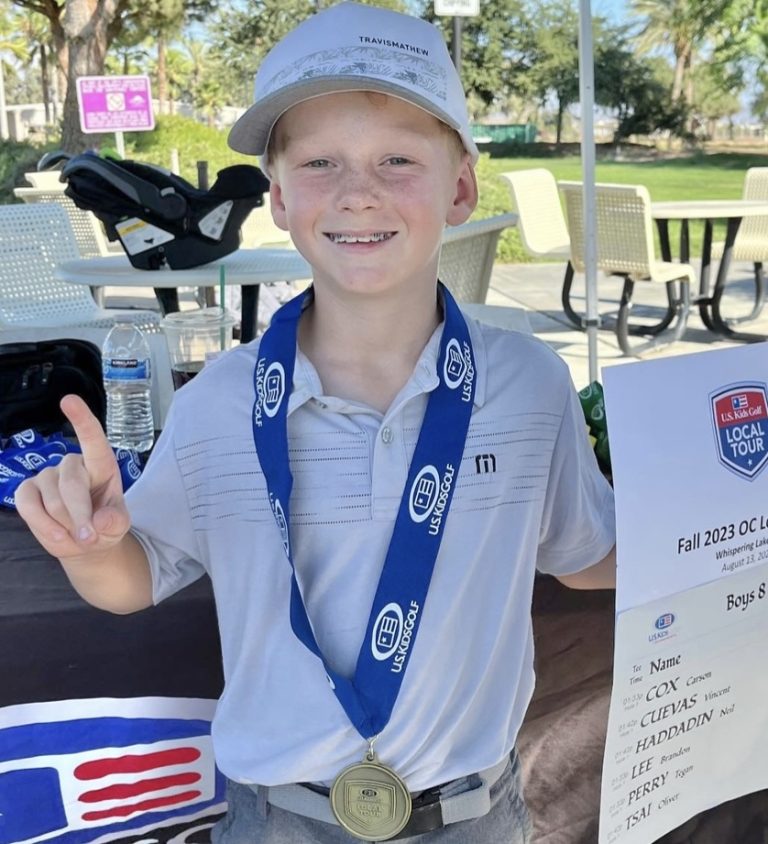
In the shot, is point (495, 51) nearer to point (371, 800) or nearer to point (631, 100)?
point (631, 100)

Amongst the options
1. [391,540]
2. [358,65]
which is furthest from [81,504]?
[358,65]

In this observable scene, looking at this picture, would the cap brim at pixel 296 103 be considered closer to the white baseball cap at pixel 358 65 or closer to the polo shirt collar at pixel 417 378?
the white baseball cap at pixel 358 65

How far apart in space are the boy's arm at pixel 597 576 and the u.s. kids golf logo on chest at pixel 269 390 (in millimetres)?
539

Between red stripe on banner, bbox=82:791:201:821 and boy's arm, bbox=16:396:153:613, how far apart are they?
61 centimetres

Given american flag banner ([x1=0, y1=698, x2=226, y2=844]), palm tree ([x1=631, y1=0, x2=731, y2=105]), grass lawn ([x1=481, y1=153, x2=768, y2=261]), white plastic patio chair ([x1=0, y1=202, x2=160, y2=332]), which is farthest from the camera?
palm tree ([x1=631, y1=0, x2=731, y2=105])

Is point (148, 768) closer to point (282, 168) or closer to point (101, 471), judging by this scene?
point (101, 471)

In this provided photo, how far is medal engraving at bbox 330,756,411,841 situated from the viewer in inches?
46.9

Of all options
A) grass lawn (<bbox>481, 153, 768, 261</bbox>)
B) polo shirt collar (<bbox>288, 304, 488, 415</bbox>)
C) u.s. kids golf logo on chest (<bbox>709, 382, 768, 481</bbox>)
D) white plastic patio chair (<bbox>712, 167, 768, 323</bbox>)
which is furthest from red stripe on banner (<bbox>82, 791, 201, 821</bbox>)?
grass lawn (<bbox>481, 153, 768, 261</bbox>)

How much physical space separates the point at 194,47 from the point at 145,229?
68.0 metres

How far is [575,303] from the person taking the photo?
30.0ft

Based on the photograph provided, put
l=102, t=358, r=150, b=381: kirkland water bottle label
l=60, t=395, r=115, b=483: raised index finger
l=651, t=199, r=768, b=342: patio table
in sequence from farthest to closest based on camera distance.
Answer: l=651, t=199, r=768, b=342: patio table → l=102, t=358, r=150, b=381: kirkland water bottle label → l=60, t=395, r=115, b=483: raised index finger

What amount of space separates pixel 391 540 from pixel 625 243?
5.88 meters

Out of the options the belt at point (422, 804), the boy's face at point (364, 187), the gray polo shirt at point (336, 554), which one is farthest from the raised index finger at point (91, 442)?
the belt at point (422, 804)

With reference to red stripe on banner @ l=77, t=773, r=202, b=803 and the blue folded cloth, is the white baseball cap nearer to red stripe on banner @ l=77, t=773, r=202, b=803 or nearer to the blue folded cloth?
the blue folded cloth
